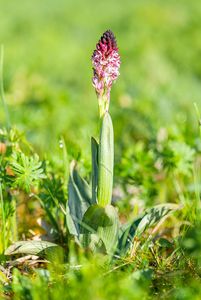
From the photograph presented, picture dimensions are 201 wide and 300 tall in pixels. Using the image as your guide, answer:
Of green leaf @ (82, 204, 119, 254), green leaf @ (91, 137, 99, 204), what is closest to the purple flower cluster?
green leaf @ (91, 137, 99, 204)

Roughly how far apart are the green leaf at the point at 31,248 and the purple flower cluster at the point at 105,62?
694mm

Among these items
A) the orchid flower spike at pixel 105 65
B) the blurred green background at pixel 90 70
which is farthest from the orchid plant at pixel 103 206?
the blurred green background at pixel 90 70

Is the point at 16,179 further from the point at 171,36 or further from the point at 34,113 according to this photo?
the point at 171,36

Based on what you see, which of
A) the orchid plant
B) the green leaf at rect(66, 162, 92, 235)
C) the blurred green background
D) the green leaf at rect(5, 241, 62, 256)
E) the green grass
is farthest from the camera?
the blurred green background

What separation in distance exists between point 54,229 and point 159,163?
1061 millimetres

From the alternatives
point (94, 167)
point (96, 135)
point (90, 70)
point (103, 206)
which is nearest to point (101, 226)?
point (103, 206)

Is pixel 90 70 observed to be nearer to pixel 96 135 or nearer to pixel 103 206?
pixel 96 135

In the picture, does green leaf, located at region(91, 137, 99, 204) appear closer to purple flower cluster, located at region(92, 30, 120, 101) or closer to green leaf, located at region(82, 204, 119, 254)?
green leaf, located at region(82, 204, 119, 254)

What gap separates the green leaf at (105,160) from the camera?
2.40m

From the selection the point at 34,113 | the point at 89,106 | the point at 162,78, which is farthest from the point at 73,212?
the point at 162,78

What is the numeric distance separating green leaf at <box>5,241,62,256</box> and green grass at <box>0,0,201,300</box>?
43mm

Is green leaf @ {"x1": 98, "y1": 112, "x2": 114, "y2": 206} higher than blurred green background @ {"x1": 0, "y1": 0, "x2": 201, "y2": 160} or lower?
lower

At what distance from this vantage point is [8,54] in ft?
27.6

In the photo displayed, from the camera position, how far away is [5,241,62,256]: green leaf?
248 centimetres
